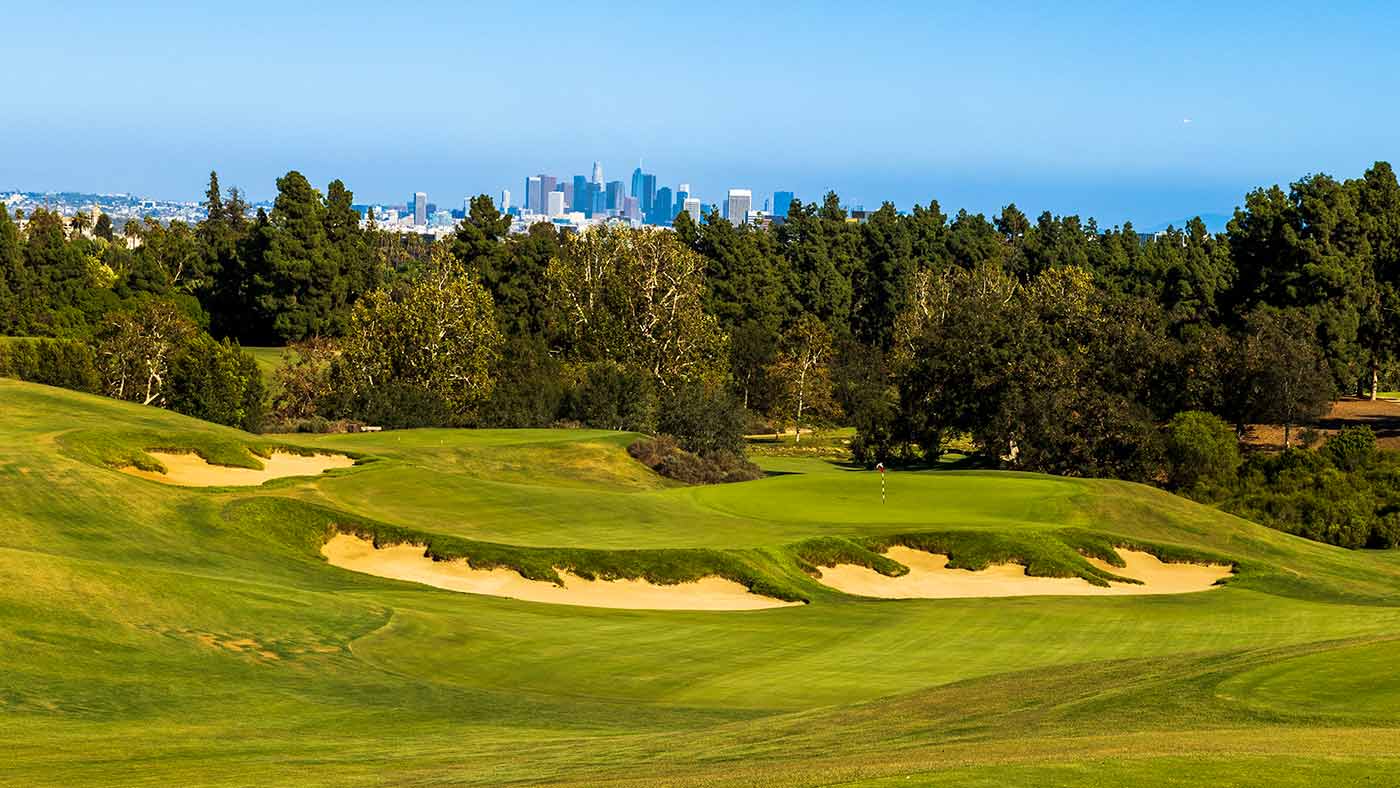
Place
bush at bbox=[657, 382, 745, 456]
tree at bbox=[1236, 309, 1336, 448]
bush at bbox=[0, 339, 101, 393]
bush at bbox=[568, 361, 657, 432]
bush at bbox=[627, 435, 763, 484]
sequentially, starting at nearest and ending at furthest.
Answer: bush at bbox=[627, 435, 763, 484], bush at bbox=[657, 382, 745, 456], bush at bbox=[0, 339, 101, 393], tree at bbox=[1236, 309, 1336, 448], bush at bbox=[568, 361, 657, 432]

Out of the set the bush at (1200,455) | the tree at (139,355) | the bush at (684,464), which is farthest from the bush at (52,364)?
the bush at (1200,455)

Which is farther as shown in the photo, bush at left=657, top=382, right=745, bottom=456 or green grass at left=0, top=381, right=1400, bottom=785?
bush at left=657, top=382, right=745, bottom=456

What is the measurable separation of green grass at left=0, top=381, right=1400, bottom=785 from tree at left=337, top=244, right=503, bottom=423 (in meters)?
33.1

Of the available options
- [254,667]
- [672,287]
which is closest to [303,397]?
[672,287]

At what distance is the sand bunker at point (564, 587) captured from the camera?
91.4ft

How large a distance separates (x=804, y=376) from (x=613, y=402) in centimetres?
2518

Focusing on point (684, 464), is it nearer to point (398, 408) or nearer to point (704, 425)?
point (704, 425)

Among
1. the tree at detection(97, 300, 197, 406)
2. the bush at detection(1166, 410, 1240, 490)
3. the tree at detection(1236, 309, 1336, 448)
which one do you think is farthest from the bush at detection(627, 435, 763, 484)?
the tree at detection(97, 300, 197, 406)

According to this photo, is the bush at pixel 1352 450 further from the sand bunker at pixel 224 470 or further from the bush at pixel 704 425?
the sand bunker at pixel 224 470

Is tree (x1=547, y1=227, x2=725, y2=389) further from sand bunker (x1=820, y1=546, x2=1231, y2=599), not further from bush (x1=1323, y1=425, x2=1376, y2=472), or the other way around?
sand bunker (x1=820, y1=546, x2=1231, y2=599)

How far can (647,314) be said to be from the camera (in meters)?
85.9

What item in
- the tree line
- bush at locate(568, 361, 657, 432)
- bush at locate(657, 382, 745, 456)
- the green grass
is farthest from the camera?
bush at locate(568, 361, 657, 432)

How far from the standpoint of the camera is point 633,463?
51.6 m

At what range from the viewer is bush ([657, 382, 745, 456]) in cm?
5972
